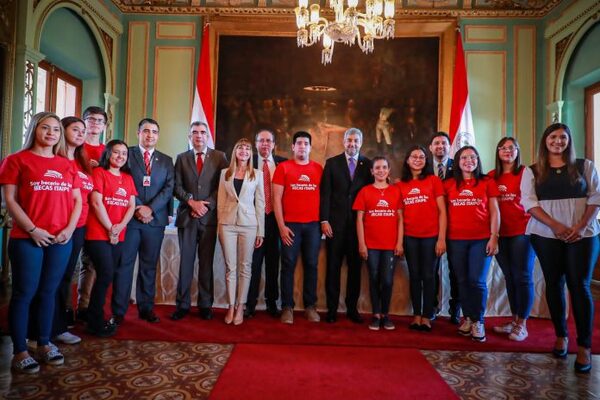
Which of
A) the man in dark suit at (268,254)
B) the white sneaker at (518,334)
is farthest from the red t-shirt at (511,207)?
the man in dark suit at (268,254)

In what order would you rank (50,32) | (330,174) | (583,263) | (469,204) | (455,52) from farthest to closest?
(455,52) < (50,32) < (330,174) < (469,204) < (583,263)

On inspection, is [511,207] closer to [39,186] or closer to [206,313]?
[206,313]

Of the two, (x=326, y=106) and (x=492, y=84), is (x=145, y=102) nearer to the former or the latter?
(x=326, y=106)

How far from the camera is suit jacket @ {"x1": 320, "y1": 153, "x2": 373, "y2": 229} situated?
3180 mm

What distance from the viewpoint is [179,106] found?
6145 mm

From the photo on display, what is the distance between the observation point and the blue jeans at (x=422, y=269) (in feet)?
9.73

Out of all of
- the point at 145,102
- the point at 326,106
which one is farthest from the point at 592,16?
the point at 145,102

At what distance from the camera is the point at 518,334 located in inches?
111

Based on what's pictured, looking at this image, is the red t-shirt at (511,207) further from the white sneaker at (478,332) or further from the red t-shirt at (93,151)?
the red t-shirt at (93,151)

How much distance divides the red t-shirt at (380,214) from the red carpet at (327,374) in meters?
0.81

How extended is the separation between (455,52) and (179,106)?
4.24m

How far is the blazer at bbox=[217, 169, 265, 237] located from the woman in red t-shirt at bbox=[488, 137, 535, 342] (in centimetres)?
178

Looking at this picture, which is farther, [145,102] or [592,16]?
[145,102]

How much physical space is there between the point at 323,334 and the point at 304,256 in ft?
2.09
